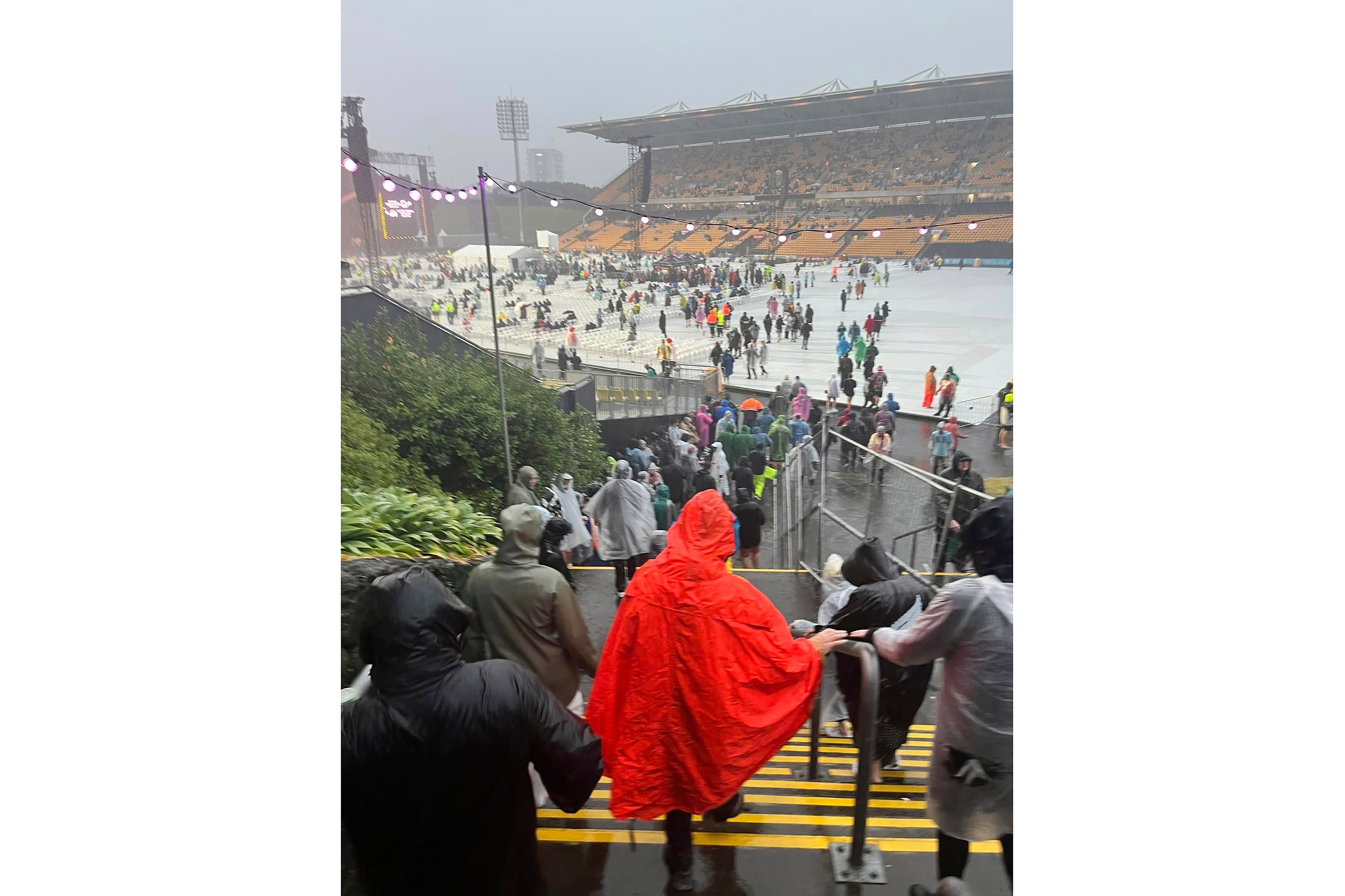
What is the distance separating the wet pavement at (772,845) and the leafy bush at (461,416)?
372 centimetres

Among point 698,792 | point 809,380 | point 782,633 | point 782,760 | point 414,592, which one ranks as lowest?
point 782,760

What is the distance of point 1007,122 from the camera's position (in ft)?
23.6

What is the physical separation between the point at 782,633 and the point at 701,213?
7.26m

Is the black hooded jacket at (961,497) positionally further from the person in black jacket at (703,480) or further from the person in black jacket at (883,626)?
the person in black jacket at (703,480)

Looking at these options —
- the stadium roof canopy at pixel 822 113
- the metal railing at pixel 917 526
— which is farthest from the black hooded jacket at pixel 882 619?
the stadium roof canopy at pixel 822 113

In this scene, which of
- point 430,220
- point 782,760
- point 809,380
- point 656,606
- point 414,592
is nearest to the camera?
point 414,592

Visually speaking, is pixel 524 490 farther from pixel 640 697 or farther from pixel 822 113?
pixel 822 113

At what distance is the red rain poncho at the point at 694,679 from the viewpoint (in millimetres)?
2455

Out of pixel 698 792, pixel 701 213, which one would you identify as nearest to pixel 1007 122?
pixel 701 213

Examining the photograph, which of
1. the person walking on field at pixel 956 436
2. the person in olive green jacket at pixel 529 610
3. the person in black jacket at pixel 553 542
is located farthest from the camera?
the person walking on field at pixel 956 436

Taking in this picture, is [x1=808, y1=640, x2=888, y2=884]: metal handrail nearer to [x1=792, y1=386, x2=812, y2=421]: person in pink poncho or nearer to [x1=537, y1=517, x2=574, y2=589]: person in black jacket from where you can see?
[x1=537, y1=517, x2=574, y2=589]: person in black jacket

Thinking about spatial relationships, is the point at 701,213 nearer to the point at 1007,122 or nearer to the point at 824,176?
the point at 824,176

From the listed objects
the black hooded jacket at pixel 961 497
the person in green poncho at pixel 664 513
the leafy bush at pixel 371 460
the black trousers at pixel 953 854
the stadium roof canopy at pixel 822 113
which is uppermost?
the stadium roof canopy at pixel 822 113

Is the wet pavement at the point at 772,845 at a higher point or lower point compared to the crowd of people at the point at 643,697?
lower
